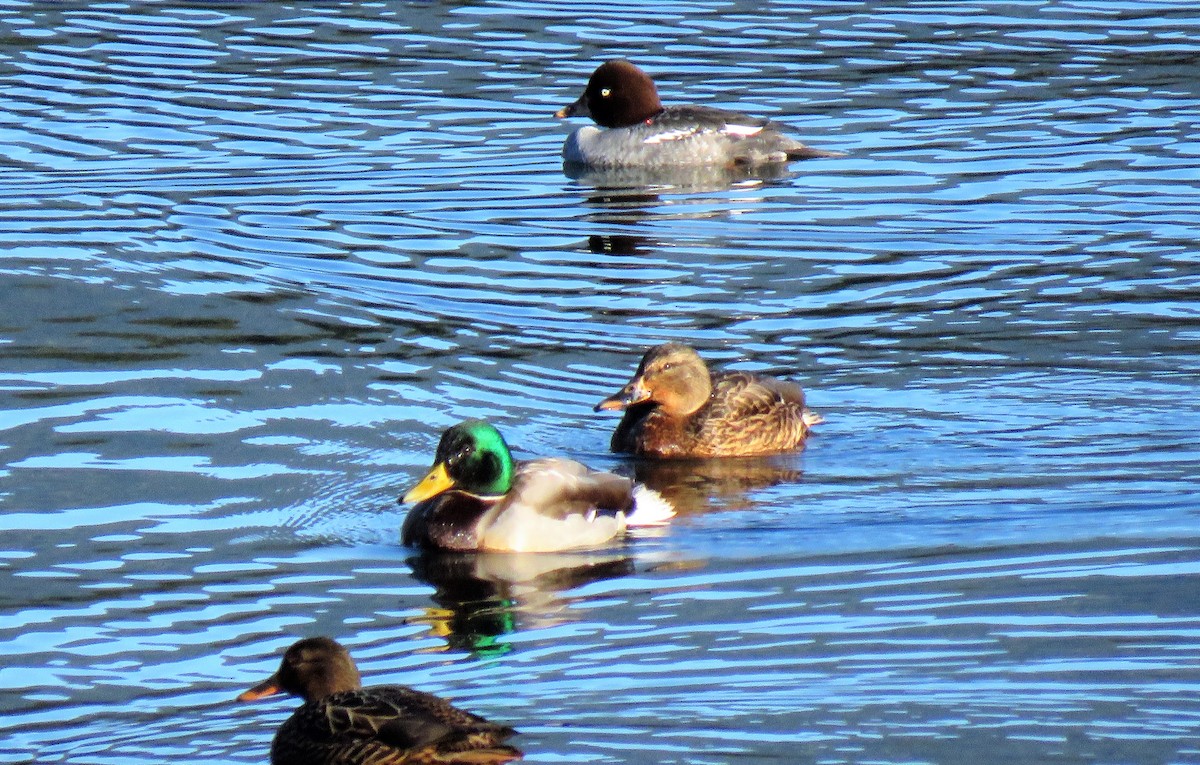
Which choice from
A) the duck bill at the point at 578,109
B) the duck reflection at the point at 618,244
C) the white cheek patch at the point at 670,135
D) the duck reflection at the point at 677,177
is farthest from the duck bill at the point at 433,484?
the duck bill at the point at 578,109

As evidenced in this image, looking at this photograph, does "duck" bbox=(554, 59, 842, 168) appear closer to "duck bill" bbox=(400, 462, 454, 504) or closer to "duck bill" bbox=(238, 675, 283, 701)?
"duck bill" bbox=(400, 462, 454, 504)

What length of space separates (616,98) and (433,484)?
11.8 m

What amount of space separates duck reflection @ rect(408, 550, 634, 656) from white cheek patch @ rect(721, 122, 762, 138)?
10.5 meters

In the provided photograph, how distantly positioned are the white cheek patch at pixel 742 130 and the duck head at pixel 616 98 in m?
1.59

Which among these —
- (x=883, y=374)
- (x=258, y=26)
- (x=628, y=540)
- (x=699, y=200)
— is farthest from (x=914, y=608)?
(x=258, y=26)

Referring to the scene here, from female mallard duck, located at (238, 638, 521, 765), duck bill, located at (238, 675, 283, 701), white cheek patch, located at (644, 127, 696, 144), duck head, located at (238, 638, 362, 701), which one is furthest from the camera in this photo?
white cheek patch, located at (644, 127, 696, 144)

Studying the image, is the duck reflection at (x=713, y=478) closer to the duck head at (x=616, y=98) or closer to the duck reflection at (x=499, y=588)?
the duck reflection at (x=499, y=588)

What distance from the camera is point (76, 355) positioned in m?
14.2

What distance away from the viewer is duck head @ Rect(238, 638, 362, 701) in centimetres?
823

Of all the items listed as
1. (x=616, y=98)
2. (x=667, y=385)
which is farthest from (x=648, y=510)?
(x=616, y=98)

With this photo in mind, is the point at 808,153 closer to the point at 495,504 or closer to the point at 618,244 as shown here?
the point at 618,244

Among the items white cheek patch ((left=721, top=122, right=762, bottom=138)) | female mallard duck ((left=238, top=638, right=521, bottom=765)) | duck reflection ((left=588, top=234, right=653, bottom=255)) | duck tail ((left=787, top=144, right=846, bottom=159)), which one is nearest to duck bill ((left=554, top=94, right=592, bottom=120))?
white cheek patch ((left=721, top=122, right=762, bottom=138))

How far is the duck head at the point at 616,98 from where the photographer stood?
22531mm

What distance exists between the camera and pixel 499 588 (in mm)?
10594
